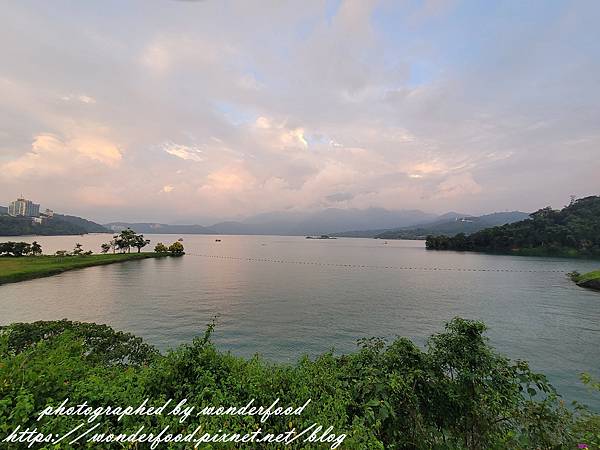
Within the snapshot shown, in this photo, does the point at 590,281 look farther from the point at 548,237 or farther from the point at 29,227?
the point at 29,227

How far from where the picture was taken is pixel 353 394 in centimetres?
523

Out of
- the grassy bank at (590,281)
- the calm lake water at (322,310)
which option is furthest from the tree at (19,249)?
the grassy bank at (590,281)

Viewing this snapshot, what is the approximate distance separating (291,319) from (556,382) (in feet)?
51.6

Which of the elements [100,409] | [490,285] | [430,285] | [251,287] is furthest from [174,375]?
[490,285]

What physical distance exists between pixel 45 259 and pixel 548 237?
444 feet

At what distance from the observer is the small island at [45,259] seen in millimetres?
39219

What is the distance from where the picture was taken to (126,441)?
3363 millimetres

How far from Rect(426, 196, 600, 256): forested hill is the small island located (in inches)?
4209

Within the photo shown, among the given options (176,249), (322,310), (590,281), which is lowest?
(322,310)

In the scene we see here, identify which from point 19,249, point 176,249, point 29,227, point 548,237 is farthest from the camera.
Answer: point 29,227

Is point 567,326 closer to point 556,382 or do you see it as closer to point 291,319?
point 556,382

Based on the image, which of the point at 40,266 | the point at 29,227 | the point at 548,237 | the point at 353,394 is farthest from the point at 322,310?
the point at 29,227

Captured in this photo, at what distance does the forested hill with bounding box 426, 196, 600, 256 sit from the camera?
82.3m

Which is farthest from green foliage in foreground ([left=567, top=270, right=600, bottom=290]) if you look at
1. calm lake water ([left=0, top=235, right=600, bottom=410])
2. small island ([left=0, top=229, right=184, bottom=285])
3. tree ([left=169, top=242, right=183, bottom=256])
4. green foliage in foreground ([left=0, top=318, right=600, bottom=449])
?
tree ([left=169, top=242, right=183, bottom=256])
